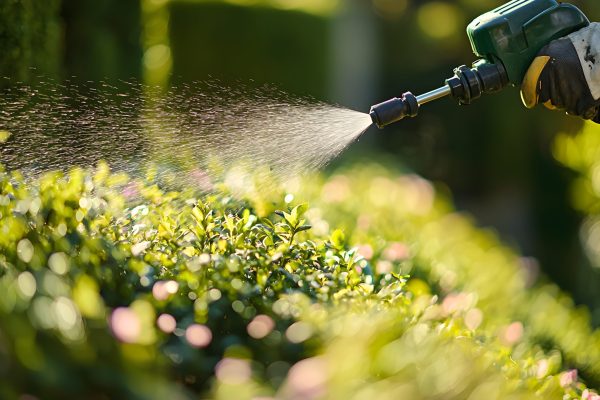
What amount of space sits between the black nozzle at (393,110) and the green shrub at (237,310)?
0.40 metres

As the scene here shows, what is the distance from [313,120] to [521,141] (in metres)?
7.05

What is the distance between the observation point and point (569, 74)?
2912 mm

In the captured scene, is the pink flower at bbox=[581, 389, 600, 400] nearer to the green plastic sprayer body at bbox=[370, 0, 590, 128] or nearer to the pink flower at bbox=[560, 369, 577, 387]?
the pink flower at bbox=[560, 369, 577, 387]

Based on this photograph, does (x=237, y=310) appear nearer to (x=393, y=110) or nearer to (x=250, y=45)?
(x=393, y=110)

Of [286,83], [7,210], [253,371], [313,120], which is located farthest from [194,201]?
[286,83]

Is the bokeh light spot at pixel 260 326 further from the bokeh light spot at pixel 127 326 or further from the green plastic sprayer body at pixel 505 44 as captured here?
the green plastic sprayer body at pixel 505 44

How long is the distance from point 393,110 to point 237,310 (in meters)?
0.98

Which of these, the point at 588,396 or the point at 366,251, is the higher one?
the point at 366,251

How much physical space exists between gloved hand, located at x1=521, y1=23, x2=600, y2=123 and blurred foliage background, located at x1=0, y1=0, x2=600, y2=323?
96.3 inches

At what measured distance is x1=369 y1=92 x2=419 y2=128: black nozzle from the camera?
2898 millimetres

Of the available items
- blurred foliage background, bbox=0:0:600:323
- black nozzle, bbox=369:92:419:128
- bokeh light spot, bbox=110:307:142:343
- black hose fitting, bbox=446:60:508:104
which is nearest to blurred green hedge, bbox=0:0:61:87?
blurred foliage background, bbox=0:0:600:323

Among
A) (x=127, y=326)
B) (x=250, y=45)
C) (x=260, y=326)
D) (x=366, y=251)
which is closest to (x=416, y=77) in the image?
(x=250, y=45)

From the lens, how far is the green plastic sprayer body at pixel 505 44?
2.93m

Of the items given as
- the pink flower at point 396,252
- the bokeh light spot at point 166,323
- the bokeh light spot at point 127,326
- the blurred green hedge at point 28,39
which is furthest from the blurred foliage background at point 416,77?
the bokeh light spot at point 127,326
